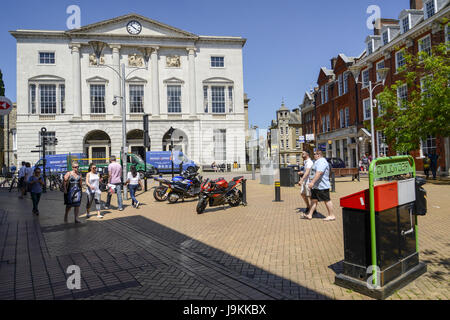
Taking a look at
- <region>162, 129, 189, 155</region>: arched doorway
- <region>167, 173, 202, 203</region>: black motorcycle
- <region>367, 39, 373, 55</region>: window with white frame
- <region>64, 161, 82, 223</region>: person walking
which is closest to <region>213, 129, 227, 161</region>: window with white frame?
<region>162, 129, 189, 155</region>: arched doorway

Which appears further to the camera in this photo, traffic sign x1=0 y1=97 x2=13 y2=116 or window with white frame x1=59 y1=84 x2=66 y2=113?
window with white frame x1=59 y1=84 x2=66 y2=113

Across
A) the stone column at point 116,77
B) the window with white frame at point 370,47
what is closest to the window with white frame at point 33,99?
the stone column at point 116,77

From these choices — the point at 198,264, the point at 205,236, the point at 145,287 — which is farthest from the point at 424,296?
the point at 205,236

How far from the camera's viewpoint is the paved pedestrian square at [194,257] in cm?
392

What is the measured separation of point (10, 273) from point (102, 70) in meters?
32.9

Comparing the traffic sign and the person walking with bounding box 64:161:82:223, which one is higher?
the traffic sign

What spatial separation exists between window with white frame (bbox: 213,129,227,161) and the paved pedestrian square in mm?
26812

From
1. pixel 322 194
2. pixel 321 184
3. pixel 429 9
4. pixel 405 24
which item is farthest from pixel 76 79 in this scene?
pixel 429 9

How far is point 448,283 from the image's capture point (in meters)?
3.95

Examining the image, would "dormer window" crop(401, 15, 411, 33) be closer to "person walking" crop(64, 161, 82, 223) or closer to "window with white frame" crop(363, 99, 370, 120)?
"window with white frame" crop(363, 99, 370, 120)

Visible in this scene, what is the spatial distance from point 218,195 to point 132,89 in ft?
90.6

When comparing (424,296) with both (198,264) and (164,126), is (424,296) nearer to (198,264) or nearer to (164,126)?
(198,264)

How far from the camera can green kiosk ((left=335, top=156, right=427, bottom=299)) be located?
362cm

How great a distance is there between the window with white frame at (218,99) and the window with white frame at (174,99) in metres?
3.95
